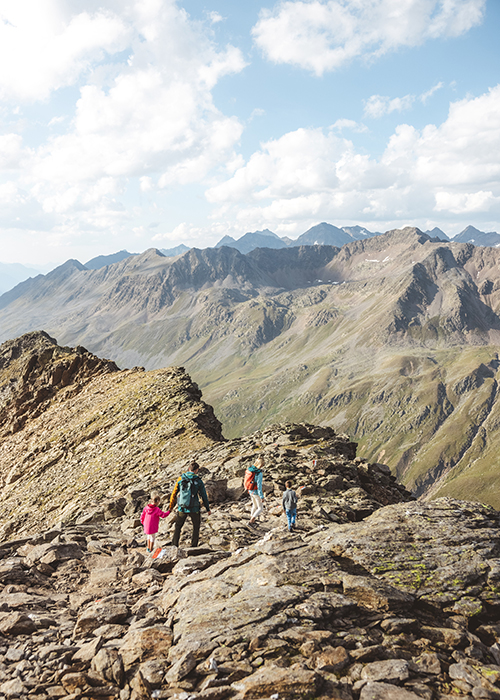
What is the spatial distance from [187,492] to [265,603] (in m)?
7.58

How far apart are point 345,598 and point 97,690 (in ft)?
25.4

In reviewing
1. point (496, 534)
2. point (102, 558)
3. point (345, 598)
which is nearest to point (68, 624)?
point (102, 558)

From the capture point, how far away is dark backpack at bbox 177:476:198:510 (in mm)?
20062

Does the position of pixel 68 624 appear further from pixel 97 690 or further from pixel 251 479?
pixel 251 479

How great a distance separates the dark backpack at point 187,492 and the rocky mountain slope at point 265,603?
1.95 meters

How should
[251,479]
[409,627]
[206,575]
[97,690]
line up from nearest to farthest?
1. [97,690]
2. [409,627]
3. [206,575]
4. [251,479]

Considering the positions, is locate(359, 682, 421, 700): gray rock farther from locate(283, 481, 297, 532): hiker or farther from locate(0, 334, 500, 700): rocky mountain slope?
locate(283, 481, 297, 532): hiker

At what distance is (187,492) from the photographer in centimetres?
2030

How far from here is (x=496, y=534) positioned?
1952 cm

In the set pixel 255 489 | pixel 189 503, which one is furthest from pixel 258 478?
pixel 189 503

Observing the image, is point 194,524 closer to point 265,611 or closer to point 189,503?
point 189,503

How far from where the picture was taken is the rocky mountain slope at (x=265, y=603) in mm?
11148

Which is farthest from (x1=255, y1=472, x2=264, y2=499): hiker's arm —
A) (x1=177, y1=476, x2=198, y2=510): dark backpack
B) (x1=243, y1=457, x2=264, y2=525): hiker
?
(x1=177, y1=476, x2=198, y2=510): dark backpack

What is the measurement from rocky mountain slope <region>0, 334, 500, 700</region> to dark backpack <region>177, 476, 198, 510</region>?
1.95m
